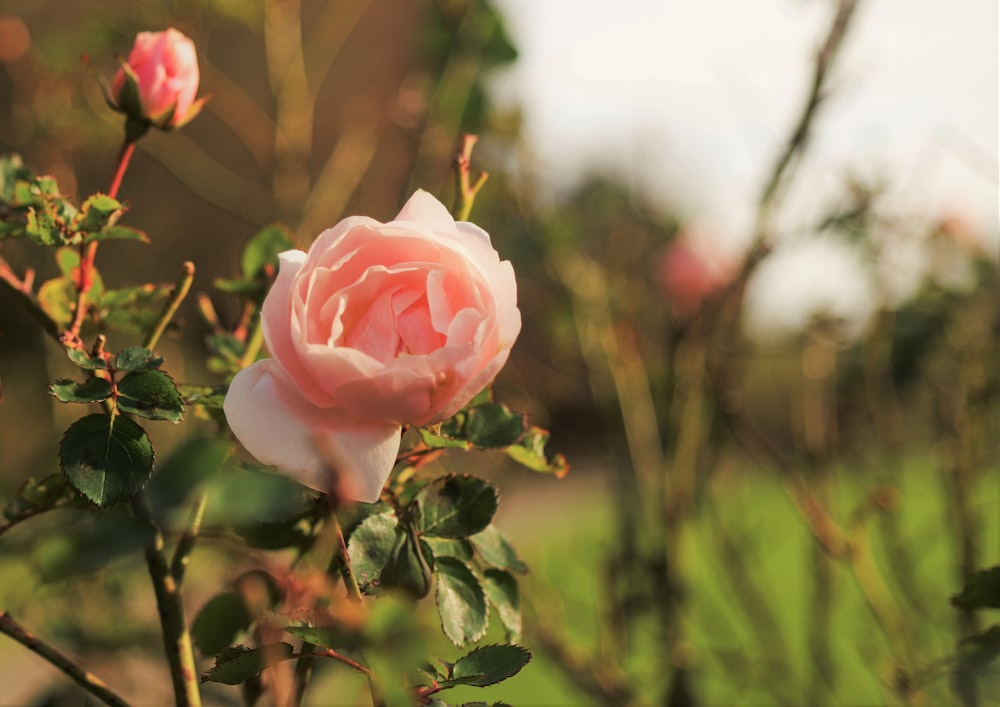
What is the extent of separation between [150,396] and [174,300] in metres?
0.06

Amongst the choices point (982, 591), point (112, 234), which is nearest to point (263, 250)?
point (112, 234)

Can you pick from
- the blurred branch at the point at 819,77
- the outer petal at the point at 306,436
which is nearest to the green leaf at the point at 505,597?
the outer petal at the point at 306,436

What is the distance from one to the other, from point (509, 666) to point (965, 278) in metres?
1.00

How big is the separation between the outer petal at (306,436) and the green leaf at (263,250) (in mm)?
172

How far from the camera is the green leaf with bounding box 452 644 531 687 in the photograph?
13.0 inches

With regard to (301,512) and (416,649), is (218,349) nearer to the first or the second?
(301,512)

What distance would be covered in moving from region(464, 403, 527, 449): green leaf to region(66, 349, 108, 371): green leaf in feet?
0.53

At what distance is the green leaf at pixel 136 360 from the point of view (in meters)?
0.37

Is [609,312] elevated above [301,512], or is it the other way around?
[301,512]

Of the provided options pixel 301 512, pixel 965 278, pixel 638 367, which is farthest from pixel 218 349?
pixel 965 278

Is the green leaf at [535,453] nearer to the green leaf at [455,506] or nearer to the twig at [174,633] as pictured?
the green leaf at [455,506]

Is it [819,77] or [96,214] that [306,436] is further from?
[819,77]

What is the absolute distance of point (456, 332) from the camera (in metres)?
0.33

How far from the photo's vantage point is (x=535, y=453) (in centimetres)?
43
